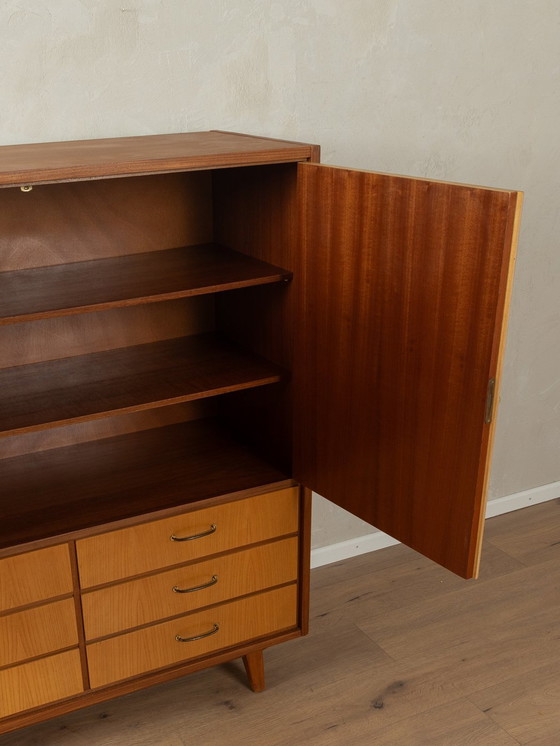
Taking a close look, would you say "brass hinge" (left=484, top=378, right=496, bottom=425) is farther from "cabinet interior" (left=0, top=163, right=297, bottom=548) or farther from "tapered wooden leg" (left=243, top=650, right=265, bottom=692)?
"tapered wooden leg" (left=243, top=650, right=265, bottom=692)

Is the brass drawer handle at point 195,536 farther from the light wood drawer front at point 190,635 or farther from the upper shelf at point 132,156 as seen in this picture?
the upper shelf at point 132,156

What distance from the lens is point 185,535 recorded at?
1.96 m

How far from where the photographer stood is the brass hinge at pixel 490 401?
1.43 m

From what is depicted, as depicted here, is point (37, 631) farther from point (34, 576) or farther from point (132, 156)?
point (132, 156)

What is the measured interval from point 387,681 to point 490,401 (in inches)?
44.1

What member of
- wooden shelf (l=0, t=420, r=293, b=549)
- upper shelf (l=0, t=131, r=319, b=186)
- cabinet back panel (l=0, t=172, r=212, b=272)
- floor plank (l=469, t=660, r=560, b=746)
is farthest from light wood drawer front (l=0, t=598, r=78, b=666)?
floor plank (l=469, t=660, r=560, b=746)

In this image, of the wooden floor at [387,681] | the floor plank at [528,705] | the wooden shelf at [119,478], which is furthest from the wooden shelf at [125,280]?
the floor plank at [528,705]

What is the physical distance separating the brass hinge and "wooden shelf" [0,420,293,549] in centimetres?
69

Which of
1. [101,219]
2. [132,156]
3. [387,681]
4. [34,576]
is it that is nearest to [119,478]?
Result: [34,576]

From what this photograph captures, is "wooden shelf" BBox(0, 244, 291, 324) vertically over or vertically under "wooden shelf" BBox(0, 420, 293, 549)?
over

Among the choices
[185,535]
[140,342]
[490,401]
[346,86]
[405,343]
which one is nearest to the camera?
[490,401]

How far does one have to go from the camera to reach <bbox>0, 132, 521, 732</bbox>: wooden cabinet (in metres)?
1.55

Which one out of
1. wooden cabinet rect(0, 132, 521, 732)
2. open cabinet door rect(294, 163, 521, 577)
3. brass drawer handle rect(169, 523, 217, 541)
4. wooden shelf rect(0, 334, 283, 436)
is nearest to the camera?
open cabinet door rect(294, 163, 521, 577)

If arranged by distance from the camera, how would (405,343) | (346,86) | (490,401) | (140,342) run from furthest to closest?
(346,86) → (140,342) → (405,343) → (490,401)
